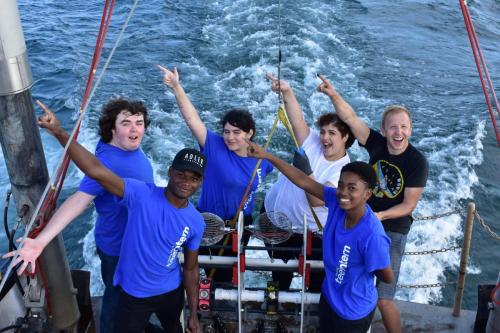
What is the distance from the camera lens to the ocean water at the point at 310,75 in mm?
8039

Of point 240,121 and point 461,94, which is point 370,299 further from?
point 461,94

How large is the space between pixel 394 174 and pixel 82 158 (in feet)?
6.15

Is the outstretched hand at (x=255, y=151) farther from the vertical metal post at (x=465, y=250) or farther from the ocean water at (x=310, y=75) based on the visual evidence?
the ocean water at (x=310, y=75)

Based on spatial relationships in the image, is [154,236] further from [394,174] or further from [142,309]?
[394,174]

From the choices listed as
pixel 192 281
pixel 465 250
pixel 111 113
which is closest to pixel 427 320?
pixel 465 250

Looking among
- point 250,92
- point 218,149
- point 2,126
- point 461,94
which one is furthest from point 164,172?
point 461,94

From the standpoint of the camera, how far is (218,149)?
3.50 metres

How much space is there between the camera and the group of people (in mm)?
2621

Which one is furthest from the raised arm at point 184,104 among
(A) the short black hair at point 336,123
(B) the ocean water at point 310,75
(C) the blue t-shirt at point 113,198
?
(B) the ocean water at point 310,75

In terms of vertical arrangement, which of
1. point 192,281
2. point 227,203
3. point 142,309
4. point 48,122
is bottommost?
point 142,309

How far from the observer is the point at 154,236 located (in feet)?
8.85

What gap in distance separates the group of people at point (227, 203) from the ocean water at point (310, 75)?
385 cm

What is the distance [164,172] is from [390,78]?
19.1 feet

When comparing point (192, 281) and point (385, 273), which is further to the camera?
point (192, 281)
